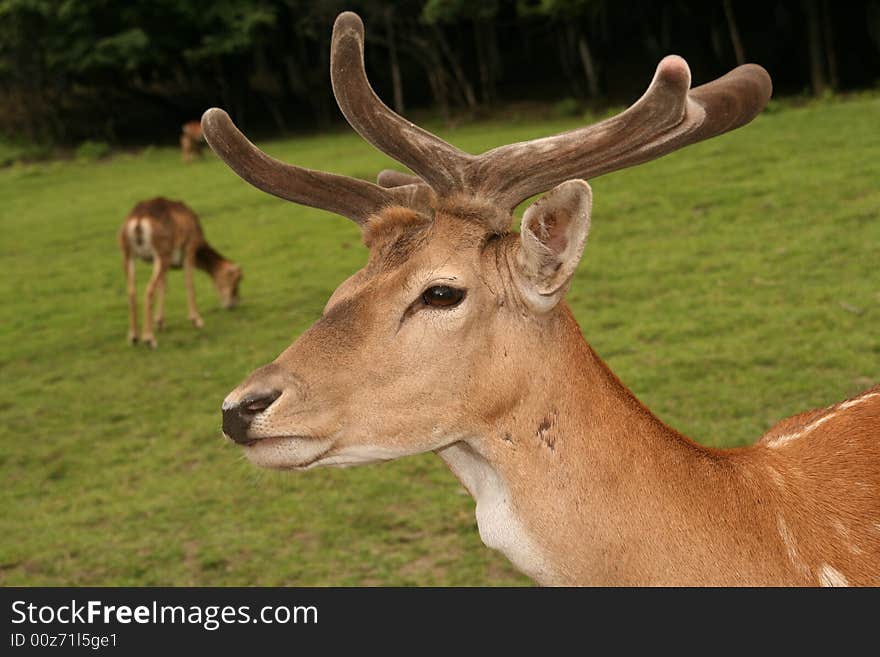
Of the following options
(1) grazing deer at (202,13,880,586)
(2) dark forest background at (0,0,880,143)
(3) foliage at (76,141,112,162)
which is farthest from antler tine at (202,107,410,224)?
(3) foliage at (76,141,112,162)

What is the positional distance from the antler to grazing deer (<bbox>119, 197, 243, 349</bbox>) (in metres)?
8.58

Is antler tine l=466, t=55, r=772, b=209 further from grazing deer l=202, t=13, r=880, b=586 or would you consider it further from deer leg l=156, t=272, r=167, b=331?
deer leg l=156, t=272, r=167, b=331

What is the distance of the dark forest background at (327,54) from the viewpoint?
27312 mm

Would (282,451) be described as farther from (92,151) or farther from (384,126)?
(92,151)

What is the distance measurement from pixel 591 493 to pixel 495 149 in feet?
3.40

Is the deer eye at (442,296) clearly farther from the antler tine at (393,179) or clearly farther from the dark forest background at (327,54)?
the dark forest background at (327,54)

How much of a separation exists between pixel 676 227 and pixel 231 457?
6.81 meters

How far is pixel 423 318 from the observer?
2.77 metres

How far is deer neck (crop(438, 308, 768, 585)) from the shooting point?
2721 mm

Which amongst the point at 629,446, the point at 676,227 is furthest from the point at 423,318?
the point at 676,227

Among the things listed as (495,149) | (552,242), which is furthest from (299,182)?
(552,242)

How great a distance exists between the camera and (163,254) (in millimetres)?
11914
